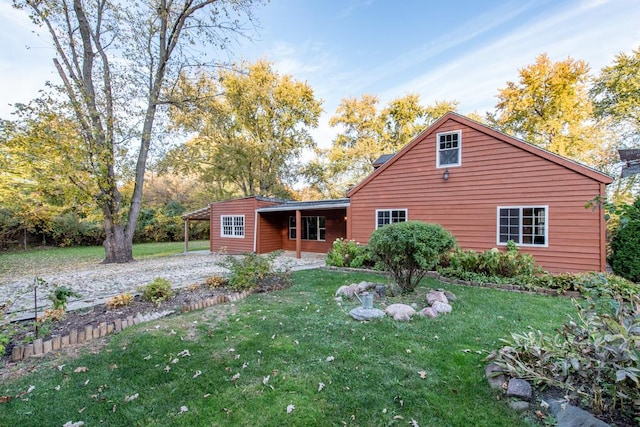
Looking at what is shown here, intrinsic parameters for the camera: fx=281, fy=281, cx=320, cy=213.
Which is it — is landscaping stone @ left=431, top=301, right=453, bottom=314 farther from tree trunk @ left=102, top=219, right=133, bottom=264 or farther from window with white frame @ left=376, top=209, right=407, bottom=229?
tree trunk @ left=102, top=219, right=133, bottom=264

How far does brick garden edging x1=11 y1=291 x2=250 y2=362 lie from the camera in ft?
11.2

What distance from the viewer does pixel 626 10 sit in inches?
368

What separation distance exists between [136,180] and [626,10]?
19728 millimetres

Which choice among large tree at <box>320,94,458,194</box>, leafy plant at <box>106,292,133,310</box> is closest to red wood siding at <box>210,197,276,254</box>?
leafy plant at <box>106,292,133,310</box>

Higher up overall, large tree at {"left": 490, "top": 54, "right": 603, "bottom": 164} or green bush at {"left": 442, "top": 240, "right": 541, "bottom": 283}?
large tree at {"left": 490, "top": 54, "right": 603, "bottom": 164}

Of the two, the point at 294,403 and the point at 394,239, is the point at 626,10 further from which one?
the point at 294,403

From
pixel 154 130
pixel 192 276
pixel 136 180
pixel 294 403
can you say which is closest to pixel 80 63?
pixel 154 130

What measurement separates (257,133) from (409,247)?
21.7m

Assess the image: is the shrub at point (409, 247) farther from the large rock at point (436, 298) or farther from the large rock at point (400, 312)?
the large rock at point (400, 312)

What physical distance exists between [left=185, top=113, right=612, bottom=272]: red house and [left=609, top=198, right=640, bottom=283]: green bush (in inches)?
39.7

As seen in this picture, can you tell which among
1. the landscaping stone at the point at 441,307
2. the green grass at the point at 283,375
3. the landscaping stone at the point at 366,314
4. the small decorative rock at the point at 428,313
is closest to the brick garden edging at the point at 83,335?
the green grass at the point at 283,375

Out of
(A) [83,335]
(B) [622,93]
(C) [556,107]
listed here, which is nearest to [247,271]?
(A) [83,335]

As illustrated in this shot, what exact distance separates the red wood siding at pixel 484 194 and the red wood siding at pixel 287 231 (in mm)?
3068

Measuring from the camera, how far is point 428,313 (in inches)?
182
